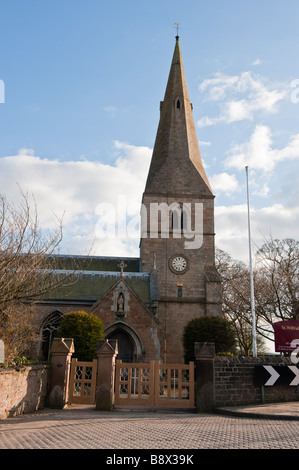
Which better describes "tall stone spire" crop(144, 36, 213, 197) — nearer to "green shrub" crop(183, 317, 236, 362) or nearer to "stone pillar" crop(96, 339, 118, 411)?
"green shrub" crop(183, 317, 236, 362)

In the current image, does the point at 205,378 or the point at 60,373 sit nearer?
the point at 205,378

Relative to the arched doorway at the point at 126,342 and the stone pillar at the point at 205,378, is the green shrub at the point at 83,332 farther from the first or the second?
the stone pillar at the point at 205,378

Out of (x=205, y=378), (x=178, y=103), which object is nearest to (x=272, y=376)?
(x=205, y=378)

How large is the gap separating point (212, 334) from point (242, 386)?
8418 mm

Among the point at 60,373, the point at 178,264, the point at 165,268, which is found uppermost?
the point at 178,264

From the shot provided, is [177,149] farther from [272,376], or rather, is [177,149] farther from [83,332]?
[272,376]

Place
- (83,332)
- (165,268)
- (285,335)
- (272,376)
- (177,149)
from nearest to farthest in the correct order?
(272,376) → (285,335) → (83,332) → (165,268) → (177,149)

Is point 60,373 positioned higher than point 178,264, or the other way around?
point 178,264

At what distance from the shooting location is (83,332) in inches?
789

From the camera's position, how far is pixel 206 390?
12945 millimetres

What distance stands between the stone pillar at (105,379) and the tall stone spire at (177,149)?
19.8 m

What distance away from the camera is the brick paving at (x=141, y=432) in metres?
6.90
